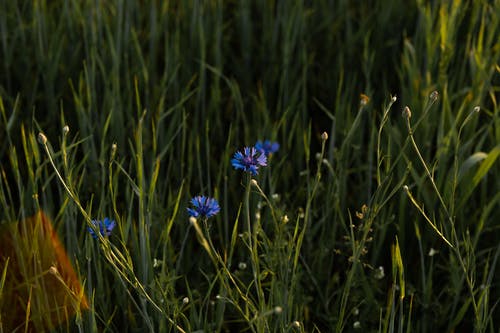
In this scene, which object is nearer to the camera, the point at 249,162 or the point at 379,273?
the point at 249,162

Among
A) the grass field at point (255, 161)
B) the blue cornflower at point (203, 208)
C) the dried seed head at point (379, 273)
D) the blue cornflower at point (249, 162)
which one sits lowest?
the blue cornflower at point (203, 208)

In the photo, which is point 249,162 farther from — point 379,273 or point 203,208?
point 379,273

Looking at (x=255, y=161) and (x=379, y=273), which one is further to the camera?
(x=379, y=273)

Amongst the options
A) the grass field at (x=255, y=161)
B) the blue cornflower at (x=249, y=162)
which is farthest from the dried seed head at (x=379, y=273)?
the blue cornflower at (x=249, y=162)

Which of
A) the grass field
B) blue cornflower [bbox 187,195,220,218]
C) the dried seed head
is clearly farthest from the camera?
the dried seed head

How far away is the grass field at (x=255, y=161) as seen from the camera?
139 centimetres

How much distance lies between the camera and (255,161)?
Result: 3.86 feet

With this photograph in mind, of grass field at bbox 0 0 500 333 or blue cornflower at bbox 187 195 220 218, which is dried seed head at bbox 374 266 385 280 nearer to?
grass field at bbox 0 0 500 333

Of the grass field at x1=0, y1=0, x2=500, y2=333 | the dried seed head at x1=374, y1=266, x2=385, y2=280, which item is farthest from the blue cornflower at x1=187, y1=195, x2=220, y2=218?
the dried seed head at x1=374, y1=266, x2=385, y2=280

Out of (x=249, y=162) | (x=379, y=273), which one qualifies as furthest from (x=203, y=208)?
(x=379, y=273)

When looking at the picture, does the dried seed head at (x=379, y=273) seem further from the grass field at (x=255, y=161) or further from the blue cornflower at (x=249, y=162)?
the blue cornflower at (x=249, y=162)

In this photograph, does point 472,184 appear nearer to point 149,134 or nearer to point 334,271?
point 334,271

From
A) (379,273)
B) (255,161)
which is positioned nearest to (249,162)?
(255,161)

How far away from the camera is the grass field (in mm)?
1388
